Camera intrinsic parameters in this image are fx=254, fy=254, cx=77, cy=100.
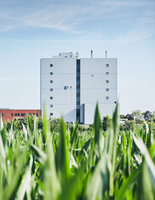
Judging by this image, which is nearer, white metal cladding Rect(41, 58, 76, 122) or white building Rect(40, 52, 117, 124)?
white building Rect(40, 52, 117, 124)

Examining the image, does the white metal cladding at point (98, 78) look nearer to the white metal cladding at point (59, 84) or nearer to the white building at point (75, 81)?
the white building at point (75, 81)

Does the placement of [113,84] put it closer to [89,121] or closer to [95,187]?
[89,121]

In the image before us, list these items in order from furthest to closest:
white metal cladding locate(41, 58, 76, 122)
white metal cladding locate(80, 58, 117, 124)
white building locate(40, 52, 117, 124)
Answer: white metal cladding locate(41, 58, 76, 122) → white building locate(40, 52, 117, 124) → white metal cladding locate(80, 58, 117, 124)

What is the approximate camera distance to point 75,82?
1136 inches

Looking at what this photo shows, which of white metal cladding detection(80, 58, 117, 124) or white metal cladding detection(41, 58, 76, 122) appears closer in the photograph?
white metal cladding detection(80, 58, 117, 124)

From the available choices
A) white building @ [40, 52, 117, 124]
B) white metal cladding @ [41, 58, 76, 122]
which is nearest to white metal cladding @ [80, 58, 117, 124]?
white building @ [40, 52, 117, 124]

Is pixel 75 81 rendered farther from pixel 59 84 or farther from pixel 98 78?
pixel 98 78

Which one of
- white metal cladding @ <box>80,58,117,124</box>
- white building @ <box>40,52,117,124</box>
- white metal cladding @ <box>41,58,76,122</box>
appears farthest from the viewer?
white metal cladding @ <box>41,58,76,122</box>

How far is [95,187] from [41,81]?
29.3 m

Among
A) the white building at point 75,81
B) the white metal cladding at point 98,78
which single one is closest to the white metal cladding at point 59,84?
the white building at point 75,81

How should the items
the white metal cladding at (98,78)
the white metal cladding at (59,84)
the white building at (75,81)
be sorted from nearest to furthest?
1. the white metal cladding at (98,78)
2. the white building at (75,81)
3. the white metal cladding at (59,84)

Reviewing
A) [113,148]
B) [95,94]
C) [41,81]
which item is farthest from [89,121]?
[113,148]

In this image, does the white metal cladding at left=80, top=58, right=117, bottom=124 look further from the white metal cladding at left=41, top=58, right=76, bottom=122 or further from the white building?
the white metal cladding at left=41, top=58, right=76, bottom=122

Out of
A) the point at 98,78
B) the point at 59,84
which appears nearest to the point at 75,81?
the point at 59,84
